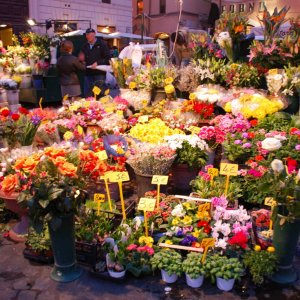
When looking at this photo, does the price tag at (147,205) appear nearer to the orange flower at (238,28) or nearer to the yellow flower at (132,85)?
the yellow flower at (132,85)

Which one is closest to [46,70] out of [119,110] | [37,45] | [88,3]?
[37,45]

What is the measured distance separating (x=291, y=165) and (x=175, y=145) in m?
1.49

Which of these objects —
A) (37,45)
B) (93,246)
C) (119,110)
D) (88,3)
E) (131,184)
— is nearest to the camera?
(93,246)

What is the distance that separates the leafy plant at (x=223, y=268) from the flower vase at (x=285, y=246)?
1.19 feet

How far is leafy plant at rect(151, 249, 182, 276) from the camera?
319 centimetres

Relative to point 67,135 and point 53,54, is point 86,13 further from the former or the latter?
point 67,135

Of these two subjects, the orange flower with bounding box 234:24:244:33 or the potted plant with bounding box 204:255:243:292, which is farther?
the orange flower with bounding box 234:24:244:33

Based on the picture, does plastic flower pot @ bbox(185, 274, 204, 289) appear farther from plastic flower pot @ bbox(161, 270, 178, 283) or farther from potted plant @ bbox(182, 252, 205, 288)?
plastic flower pot @ bbox(161, 270, 178, 283)

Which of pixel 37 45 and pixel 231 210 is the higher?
pixel 37 45

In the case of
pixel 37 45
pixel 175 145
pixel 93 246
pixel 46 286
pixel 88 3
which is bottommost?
pixel 46 286

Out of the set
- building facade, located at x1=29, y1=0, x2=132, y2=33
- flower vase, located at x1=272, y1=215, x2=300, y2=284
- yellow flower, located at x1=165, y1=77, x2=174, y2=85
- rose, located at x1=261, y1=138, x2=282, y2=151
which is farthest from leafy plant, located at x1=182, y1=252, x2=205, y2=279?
building facade, located at x1=29, y1=0, x2=132, y2=33

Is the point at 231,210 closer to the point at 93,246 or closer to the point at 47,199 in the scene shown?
the point at 93,246

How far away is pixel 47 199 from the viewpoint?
2896 mm

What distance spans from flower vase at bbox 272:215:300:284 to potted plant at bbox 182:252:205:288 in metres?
0.64
